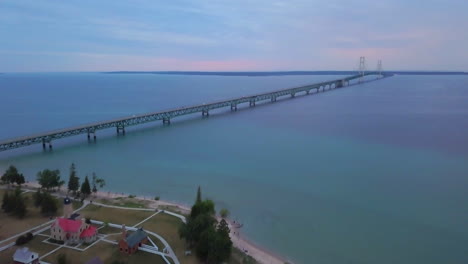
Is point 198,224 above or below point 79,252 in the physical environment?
above

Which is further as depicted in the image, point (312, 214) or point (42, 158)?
point (42, 158)

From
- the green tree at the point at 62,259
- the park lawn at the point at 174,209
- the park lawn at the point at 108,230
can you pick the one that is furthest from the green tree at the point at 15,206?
the park lawn at the point at 174,209

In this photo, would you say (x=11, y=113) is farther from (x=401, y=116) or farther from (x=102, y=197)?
(x=401, y=116)

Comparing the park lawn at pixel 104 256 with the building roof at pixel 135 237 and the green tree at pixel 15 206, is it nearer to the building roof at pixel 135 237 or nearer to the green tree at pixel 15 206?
the building roof at pixel 135 237

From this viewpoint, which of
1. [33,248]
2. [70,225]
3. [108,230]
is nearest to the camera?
[33,248]

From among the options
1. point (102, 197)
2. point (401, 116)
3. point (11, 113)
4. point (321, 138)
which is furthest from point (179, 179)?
point (11, 113)

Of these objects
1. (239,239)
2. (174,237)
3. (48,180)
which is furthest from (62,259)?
(48,180)

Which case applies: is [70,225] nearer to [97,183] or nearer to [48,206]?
[48,206]
